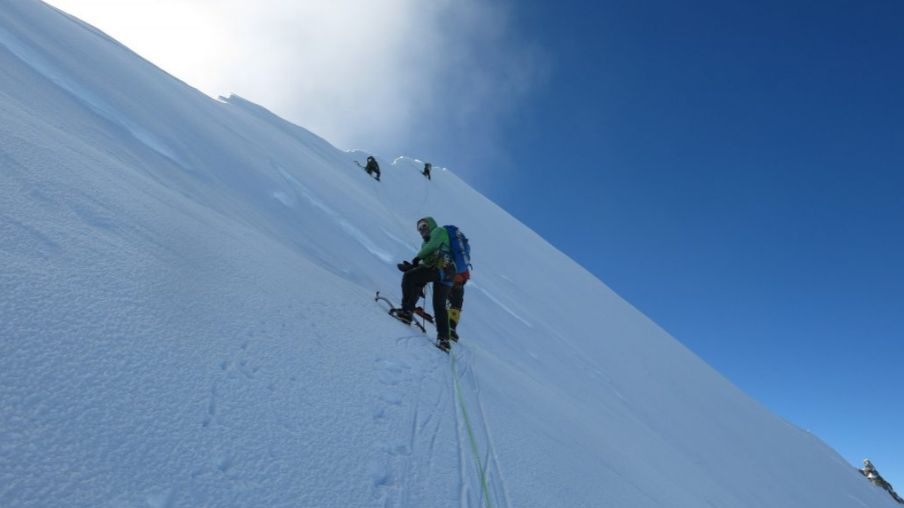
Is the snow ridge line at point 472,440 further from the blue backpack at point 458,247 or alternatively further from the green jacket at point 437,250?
the blue backpack at point 458,247

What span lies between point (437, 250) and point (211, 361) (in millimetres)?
3347

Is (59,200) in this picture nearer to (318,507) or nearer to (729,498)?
(318,507)

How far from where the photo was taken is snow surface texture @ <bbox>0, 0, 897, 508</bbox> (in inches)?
68.2

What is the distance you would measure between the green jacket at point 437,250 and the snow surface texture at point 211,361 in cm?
89

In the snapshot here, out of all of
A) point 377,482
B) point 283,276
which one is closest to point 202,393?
point 377,482

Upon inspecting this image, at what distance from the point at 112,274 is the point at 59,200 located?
33.8 inches

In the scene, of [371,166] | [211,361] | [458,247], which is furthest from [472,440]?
[371,166]

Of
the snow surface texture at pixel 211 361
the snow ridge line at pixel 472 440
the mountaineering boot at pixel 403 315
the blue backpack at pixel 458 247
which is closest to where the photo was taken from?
the snow surface texture at pixel 211 361

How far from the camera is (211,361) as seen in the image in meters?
2.45

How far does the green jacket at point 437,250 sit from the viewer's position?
5.50m

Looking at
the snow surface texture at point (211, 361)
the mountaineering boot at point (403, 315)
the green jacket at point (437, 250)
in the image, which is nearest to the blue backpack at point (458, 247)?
the green jacket at point (437, 250)

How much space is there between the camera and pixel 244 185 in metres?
8.09

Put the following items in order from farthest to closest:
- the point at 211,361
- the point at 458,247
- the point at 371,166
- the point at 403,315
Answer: the point at 371,166
the point at 458,247
the point at 403,315
the point at 211,361

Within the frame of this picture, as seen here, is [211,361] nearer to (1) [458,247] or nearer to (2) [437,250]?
(2) [437,250]
